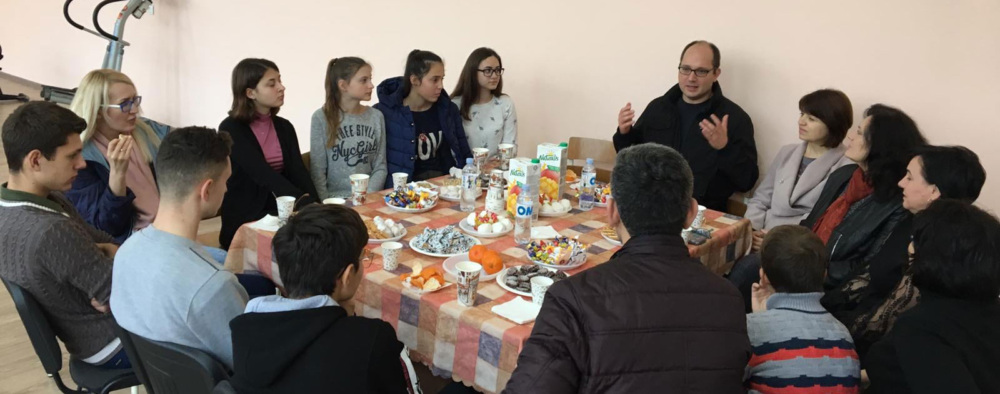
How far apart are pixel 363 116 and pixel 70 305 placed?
5.77 ft

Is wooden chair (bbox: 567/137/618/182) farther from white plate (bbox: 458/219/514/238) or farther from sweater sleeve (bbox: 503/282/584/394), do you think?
sweater sleeve (bbox: 503/282/584/394)

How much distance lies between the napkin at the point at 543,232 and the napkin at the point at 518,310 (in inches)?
21.4

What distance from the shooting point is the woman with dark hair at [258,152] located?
9.98 ft

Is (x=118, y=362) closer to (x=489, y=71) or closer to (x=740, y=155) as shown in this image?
(x=489, y=71)

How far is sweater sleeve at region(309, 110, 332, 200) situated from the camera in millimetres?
3283

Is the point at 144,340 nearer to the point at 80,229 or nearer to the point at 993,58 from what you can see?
the point at 80,229

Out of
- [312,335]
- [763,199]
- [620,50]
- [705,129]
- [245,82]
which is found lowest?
[763,199]

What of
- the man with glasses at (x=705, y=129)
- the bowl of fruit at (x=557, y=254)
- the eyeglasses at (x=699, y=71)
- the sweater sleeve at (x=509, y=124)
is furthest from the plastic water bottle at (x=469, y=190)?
the eyeglasses at (x=699, y=71)

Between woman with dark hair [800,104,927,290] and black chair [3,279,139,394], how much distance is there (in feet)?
7.57

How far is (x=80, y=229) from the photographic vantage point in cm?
193

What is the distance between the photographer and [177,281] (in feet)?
5.12

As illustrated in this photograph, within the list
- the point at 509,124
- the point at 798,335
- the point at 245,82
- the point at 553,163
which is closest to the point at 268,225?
the point at 245,82

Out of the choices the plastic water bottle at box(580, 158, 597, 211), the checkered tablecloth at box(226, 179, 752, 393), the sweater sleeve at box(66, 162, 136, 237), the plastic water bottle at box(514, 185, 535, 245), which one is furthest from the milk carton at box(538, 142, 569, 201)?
the sweater sleeve at box(66, 162, 136, 237)

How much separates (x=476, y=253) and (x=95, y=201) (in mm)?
1466
